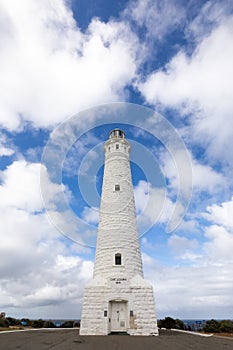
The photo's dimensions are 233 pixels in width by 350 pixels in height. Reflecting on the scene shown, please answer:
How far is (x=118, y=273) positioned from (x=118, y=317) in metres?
2.68

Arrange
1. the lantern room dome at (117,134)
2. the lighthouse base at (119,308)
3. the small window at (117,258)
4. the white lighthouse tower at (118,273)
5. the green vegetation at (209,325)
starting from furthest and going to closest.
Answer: the lantern room dome at (117,134), the green vegetation at (209,325), the small window at (117,258), the white lighthouse tower at (118,273), the lighthouse base at (119,308)

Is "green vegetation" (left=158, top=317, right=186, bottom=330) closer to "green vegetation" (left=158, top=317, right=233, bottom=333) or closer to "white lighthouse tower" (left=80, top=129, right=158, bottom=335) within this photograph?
"green vegetation" (left=158, top=317, right=233, bottom=333)

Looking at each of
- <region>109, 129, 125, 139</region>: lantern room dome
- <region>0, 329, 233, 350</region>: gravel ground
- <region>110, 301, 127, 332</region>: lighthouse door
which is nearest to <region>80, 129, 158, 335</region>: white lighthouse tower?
<region>110, 301, 127, 332</region>: lighthouse door

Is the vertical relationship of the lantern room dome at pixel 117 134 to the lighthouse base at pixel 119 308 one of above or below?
above

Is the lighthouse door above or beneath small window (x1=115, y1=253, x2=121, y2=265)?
beneath

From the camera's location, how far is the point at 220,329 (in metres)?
21.5

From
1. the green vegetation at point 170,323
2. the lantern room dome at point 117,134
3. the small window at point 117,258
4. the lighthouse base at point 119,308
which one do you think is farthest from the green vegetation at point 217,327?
the lantern room dome at point 117,134

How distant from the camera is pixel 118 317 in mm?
17062

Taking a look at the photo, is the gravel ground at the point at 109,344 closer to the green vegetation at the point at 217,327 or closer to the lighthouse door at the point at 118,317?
the lighthouse door at the point at 118,317

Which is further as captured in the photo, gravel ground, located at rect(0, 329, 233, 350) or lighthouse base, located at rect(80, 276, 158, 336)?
lighthouse base, located at rect(80, 276, 158, 336)

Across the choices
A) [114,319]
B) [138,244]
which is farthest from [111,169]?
[114,319]

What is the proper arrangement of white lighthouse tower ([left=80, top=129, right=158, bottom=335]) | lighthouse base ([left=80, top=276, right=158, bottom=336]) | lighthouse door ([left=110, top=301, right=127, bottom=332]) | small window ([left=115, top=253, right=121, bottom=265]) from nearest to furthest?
1. lighthouse base ([left=80, top=276, right=158, bottom=336])
2. white lighthouse tower ([left=80, top=129, right=158, bottom=335])
3. lighthouse door ([left=110, top=301, right=127, bottom=332])
4. small window ([left=115, top=253, right=121, bottom=265])

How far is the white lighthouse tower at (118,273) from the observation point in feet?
53.9

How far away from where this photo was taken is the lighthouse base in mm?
16297
